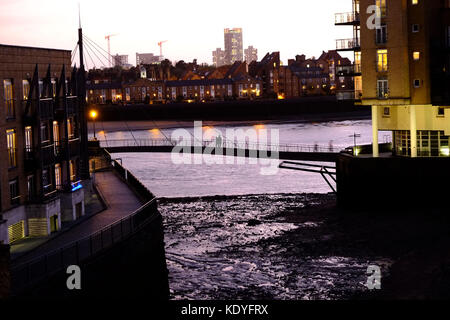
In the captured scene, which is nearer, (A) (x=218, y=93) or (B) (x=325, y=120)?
(B) (x=325, y=120)

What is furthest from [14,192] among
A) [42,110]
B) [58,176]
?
[58,176]

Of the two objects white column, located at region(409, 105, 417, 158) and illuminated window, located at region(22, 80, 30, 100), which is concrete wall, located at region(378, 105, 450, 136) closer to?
white column, located at region(409, 105, 417, 158)

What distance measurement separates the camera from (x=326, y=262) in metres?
28.8

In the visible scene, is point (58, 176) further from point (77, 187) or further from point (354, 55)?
point (354, 55)

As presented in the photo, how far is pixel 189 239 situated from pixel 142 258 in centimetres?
1014

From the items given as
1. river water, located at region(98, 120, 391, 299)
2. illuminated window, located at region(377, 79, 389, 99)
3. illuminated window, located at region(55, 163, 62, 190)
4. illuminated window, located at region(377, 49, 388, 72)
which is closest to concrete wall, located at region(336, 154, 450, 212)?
river water, located at region(98, 120, 391, 299)

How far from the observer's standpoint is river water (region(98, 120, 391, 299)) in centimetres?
2559

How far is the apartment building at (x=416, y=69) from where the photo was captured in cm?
3988

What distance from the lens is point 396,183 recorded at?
39281 mm

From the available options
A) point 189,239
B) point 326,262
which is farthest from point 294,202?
point 326,262

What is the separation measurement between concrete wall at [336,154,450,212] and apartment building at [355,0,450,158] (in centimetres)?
141

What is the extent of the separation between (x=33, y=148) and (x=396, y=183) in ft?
67.8
